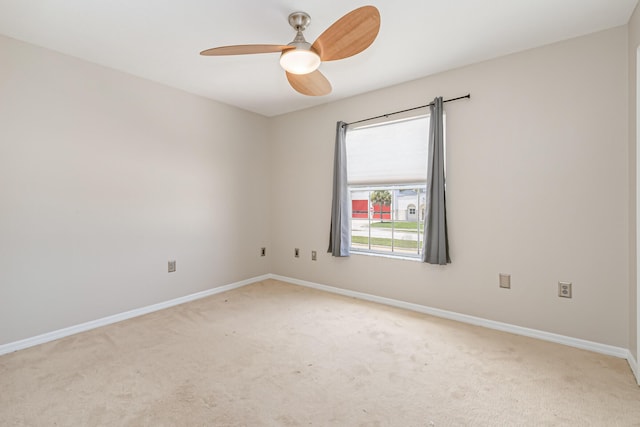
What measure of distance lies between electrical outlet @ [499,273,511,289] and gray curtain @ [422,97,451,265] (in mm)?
446

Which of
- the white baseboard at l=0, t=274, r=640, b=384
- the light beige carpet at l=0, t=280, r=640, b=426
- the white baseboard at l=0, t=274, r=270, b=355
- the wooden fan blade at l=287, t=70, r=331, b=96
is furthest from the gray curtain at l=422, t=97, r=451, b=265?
the white baseboard at l=0, t=274, r=270, b=355

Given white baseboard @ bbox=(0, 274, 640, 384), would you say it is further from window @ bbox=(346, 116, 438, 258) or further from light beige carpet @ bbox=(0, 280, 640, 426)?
window @ bbox=(346, 116, 438, 258)

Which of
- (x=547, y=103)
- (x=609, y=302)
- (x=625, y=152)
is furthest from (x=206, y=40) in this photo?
(x=609, y=302)

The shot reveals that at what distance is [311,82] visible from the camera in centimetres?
240

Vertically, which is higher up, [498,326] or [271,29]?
[271,29]

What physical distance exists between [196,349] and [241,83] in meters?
2.56

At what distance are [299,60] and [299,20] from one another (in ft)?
1.19

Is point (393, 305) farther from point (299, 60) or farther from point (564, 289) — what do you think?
point (299, 60)

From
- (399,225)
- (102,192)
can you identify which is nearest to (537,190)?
(399,225)

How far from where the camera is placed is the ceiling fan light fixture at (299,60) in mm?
1890

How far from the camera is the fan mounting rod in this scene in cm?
204

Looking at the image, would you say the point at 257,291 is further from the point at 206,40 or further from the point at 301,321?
the point at 206,40

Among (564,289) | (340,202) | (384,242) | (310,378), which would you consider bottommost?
(310,378)

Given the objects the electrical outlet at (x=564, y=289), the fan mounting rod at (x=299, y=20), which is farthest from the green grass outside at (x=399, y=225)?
the fan mounting rod at (x=299, y=20)
